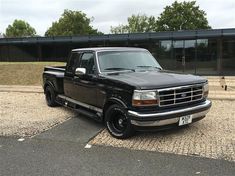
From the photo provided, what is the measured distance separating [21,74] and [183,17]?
35.3 m

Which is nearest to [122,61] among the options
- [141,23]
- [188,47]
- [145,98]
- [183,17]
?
[145,98]

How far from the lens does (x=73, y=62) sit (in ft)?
26.6

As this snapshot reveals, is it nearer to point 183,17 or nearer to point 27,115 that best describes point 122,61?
point 27,115

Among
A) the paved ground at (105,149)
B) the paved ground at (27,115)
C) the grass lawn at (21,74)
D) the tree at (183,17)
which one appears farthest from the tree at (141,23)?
the paved ground at (105,149)

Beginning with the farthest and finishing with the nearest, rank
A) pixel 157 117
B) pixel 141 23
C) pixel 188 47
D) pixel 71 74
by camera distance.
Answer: pixel 141 23 → pixel 188 47 → pixel 71 74 → pixel 157 117

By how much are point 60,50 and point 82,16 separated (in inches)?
1008

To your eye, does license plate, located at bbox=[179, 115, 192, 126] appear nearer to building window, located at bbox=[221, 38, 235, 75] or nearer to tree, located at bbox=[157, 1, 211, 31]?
building window, located at bbox=[221, 38, 235, 75]

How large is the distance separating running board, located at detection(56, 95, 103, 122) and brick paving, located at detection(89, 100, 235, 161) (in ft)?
1.33

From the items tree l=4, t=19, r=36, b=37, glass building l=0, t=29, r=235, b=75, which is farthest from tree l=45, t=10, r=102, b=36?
glass building l=0, t=29, r=235, b=75

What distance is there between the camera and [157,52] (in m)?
22.2

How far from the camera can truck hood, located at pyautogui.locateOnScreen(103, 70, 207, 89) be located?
5.70 metres

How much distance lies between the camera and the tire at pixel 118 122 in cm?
600

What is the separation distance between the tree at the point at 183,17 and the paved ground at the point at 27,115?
39.0 metres

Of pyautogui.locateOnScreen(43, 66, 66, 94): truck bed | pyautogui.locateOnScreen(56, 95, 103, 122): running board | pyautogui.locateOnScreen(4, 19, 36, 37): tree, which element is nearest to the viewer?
pyautogui.locateOnScreen(56, 95, 103, 122): running board
